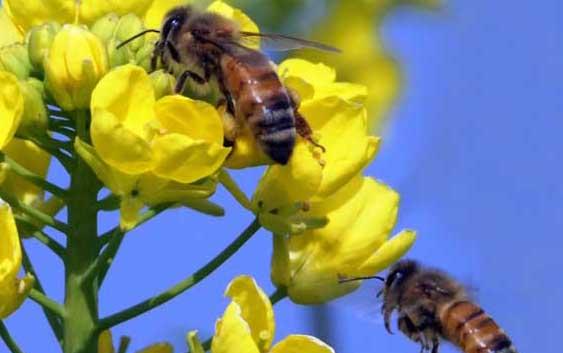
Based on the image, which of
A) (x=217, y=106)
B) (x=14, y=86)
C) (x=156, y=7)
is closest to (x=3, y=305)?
(x=14, y=86)

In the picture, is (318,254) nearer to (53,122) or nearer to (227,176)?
(227,176)

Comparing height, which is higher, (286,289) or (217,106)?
(217,106)

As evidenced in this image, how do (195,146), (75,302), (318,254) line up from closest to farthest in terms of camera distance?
(195,146) < (75,302) < (318,254)

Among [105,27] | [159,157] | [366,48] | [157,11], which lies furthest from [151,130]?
[366,48]

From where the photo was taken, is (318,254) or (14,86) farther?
(318,254)

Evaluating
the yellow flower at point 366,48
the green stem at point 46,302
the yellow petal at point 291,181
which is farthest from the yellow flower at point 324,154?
the yellow flower at point 366,48

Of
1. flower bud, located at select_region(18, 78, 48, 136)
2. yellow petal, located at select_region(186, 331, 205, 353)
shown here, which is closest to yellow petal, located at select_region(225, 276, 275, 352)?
yellow petal, located at select_region(186, 331, 205, 353)

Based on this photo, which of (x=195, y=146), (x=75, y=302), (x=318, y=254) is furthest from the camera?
(x=318, y=254)

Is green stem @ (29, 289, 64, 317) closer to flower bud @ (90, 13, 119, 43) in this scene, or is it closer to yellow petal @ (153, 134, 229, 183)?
yellow petal @ (153, 134, 229, 183)
